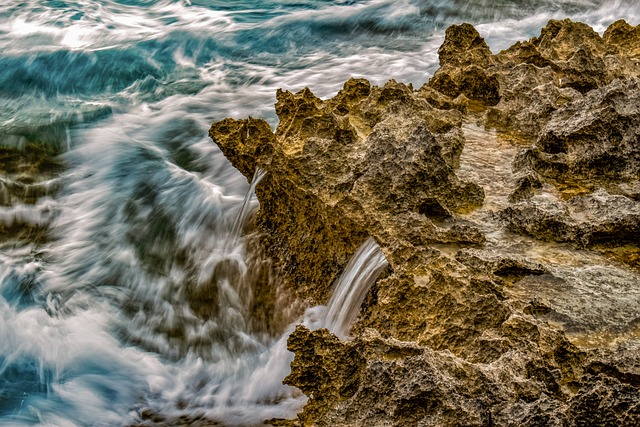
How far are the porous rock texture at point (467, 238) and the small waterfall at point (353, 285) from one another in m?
0.09

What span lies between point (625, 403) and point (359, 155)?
212 cm

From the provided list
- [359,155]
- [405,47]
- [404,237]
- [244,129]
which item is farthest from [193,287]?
[405,47]

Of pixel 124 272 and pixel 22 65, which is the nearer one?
pixel 124 272

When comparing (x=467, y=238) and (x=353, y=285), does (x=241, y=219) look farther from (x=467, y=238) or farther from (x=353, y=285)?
(x=467, y=238)

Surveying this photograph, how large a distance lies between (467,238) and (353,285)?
75 cm

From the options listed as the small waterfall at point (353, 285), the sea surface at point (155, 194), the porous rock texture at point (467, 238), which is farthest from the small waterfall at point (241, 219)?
the small waterfall at point (353, 285)

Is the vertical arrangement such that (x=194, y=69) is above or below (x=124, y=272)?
above

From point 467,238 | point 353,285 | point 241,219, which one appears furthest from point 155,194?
point 467,238

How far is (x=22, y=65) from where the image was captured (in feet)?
28.0

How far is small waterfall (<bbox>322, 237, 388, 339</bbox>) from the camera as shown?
3.61 m

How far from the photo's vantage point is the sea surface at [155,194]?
4.18 m

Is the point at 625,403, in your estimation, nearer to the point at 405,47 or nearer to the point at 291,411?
the point at 291,411

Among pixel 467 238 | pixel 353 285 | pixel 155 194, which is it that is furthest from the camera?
pixel 155 194

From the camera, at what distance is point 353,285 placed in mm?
3750
